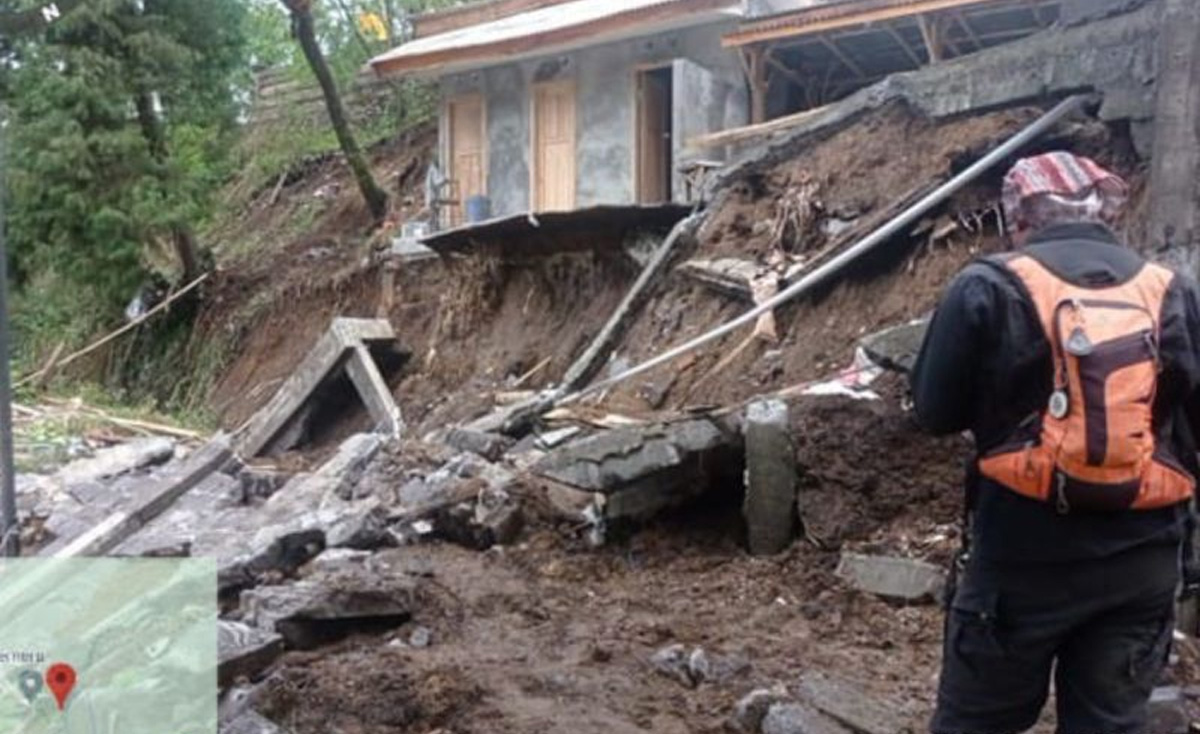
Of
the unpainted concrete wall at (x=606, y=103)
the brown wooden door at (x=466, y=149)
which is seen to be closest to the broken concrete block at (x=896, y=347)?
the unpainted concrete wall at (x=606, y=103)

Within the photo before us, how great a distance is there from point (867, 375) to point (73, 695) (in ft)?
13.3

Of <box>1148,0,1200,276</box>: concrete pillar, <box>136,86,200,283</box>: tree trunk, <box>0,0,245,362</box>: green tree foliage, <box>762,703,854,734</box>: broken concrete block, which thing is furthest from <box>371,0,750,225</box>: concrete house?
<box>762,703,854,734</box>: broken concrete block

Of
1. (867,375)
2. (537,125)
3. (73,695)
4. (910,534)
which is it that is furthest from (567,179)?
(73,695)

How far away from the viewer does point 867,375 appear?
610 centimetres

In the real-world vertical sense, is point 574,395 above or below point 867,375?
below

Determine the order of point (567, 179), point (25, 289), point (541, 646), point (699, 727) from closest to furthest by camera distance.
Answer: point (699, 727), point (541, 646), point (567, 179), point (25, 289)

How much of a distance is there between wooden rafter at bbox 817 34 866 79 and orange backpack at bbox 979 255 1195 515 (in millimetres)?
10454

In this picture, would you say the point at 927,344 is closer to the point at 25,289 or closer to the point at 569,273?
the point at 569,273

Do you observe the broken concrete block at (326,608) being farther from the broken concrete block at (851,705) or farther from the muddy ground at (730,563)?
the broken concrete block at (851,705)

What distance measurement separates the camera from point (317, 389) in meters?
11.3

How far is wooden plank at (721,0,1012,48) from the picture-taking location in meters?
10.8

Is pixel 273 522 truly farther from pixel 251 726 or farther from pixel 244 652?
pixel 251 726

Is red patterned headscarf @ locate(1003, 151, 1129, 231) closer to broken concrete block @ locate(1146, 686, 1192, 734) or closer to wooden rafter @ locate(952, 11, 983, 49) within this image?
broken concrete block @ locate(1146, 686, 1192, 734)

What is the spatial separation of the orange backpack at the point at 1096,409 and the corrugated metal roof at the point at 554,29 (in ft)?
36.3
